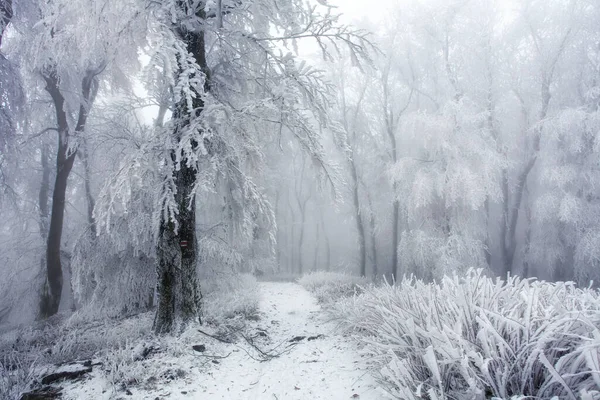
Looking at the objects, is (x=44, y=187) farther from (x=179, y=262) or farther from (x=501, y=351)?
(x=501, y=351)

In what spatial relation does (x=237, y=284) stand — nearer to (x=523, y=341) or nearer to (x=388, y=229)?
(x=523, y=341)

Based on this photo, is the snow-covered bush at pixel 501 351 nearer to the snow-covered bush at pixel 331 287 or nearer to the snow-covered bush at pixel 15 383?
the snow-covered bush at pixel 15 383

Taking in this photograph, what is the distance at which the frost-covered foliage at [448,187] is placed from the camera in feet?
34.2

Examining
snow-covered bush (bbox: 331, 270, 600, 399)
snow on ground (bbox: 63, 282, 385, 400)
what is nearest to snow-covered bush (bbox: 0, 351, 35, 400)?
snow on ground (bbox: 63, 282, 385, 400)

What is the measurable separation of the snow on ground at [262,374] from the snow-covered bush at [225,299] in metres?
1.02

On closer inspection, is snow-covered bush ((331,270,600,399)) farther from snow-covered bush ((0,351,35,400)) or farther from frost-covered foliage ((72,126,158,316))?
frost-covered foliage ((72,126,158,316))

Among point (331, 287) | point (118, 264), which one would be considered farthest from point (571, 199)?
point (118, 264)

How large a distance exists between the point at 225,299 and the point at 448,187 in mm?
8052

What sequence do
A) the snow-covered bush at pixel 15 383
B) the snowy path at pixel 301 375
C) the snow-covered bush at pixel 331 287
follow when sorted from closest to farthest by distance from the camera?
the snow-covered bush at pixel 15 383 < the snowy path at pixel 301 375 < the snow-covered bush at pixel 331 287

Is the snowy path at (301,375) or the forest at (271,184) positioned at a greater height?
the forest at (271,184)

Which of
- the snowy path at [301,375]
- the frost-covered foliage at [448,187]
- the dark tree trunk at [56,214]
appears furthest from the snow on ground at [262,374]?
the dark tree trunk at [56,214]

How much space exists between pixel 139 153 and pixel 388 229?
47.4 feet

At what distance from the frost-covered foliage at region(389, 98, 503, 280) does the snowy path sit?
7.02m

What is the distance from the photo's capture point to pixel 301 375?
3.62 meters
